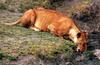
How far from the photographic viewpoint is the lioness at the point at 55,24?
43.9ft

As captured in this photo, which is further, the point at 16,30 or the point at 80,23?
the point at 80,23

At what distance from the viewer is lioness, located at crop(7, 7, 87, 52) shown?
1339 cm

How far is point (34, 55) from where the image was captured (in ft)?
37.4

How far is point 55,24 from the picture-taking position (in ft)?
46.2

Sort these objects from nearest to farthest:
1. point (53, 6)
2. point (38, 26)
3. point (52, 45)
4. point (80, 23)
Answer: point (52, 45) → point (38, 26) → point (80, 23) → point (53, 6)

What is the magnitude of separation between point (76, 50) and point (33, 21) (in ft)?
7.72

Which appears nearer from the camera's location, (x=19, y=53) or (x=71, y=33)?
(x=19, y=53)

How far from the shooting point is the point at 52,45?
40.6 feet

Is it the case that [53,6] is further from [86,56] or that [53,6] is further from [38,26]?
[86,56]

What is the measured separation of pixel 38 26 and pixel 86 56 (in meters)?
2.42

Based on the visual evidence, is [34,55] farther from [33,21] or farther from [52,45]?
[33,21]

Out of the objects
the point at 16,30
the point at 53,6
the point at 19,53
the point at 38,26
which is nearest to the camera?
the point at 19,53

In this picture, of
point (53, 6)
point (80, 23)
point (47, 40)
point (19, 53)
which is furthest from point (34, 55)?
point (53, 6)

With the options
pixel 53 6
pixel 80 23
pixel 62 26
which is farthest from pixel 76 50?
pixel 53 6
